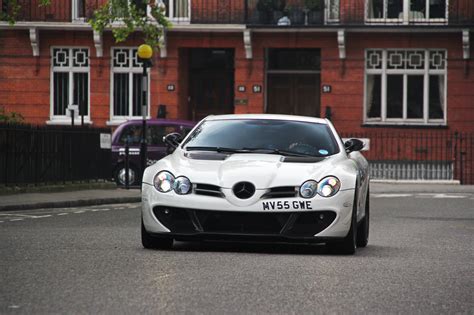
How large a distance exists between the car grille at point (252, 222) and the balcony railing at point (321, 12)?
1084 inches

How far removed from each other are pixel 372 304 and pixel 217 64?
33.9m

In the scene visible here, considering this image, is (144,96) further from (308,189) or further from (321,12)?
(308,189)

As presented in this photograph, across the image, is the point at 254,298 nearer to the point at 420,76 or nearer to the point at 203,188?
the point at 203,188

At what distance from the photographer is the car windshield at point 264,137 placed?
13320mm

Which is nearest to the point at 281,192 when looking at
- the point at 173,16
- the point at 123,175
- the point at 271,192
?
the point at 271,192

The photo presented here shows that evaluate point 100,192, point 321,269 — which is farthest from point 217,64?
point 321,269

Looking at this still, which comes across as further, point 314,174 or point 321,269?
point 314,174

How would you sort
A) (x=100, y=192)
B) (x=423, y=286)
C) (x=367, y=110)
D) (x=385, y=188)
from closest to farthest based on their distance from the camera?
(x=423, y=286) → (x=100, y=192) → (x=385, y=188) → (x=367, y=110)

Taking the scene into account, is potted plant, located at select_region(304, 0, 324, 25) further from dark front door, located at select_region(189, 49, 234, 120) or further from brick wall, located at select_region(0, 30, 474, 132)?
dark front door, located at select_region(189, 49, 234, 120)

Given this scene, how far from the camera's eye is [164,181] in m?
12.3

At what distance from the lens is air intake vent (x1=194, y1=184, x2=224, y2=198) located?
12.0 meters

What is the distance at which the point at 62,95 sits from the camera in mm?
42000

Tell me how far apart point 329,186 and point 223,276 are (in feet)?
8.06

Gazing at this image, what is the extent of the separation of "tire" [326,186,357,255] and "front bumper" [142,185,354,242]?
0.15 meters
